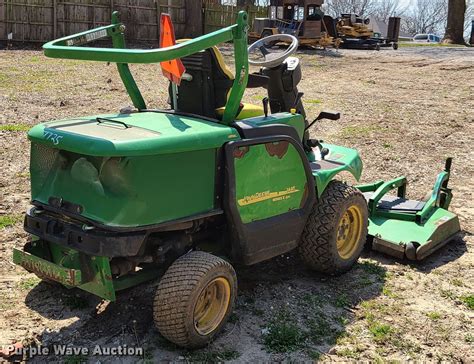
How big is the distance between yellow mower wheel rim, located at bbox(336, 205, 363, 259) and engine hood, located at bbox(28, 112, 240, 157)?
1.31 m

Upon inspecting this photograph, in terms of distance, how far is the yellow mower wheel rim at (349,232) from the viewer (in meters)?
4.33

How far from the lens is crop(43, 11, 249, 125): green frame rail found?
2.92 m

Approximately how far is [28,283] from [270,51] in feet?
8.08

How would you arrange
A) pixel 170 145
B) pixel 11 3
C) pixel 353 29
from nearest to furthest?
pixel 170 145 → pixel 11 3 → pixel 353 29

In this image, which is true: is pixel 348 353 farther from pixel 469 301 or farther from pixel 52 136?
pixel 52 136

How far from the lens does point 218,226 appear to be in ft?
12.4

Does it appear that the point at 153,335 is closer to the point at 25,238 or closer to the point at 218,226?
the point at 218,226

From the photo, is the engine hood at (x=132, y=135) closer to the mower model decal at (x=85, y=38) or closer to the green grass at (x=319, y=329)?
the mower model decal at (x=85, y=38)

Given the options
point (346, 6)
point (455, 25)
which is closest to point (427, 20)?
point (346, 6)

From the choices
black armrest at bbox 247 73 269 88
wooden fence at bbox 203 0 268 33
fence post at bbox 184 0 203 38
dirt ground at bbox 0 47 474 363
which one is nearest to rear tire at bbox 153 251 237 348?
dirt ground at bbox 0 47 474 363

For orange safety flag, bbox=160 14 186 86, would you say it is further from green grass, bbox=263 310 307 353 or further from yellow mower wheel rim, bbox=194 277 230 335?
green grass, bbox=263 310 307 353

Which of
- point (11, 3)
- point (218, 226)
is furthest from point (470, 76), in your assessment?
point (11, 3)

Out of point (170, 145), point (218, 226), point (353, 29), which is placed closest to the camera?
point (170, 145)

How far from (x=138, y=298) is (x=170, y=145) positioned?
4.03 feet
